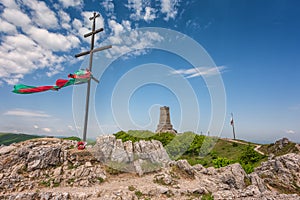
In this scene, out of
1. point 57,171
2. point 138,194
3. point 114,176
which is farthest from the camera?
point 114,176

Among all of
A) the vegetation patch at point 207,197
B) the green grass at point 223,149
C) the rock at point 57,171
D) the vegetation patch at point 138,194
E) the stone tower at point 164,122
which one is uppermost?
the stone tower at point 164,122

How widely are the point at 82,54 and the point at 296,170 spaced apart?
26.8 meters

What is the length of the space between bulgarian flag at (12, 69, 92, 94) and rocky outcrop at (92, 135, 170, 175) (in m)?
7.09

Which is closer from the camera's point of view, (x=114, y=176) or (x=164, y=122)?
(x=114, y=176)

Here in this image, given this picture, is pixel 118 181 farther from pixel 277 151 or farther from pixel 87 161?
pixel 277 151

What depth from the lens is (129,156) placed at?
18.2 metres

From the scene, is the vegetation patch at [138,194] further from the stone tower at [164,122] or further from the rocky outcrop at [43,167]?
the stone tower at [164,122]

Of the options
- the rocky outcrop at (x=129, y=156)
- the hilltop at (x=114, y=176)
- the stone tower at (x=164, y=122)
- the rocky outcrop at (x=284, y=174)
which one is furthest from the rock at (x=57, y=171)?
the stone tower at (x=164, y=122)

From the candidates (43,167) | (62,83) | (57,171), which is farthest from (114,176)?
(62,83)

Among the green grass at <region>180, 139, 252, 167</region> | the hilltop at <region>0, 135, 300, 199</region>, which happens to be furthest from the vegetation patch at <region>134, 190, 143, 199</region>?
the green grass at <region>180, 139, 252, 167</region>

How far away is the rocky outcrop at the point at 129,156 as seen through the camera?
678 inches

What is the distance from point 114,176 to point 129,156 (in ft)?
8.76

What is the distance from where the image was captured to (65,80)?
14125mm

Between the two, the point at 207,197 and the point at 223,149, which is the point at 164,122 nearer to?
the point at 223,149
